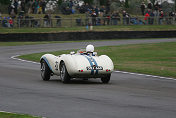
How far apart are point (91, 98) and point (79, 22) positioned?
2972cm

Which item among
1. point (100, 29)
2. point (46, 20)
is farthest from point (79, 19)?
point (46, 20)

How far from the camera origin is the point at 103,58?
1202cm

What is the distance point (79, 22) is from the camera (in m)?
38.3

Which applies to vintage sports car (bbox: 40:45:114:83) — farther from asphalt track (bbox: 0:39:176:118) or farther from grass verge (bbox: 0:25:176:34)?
grass verge (bbox: 0:25:176:34)

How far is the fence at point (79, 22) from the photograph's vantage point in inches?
1403

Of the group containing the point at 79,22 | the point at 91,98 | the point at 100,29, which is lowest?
the point at 100,29

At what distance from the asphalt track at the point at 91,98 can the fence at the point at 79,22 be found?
76.2ft

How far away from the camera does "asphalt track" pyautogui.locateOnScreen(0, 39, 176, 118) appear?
7.20 meters

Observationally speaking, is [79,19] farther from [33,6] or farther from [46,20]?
[33,6]

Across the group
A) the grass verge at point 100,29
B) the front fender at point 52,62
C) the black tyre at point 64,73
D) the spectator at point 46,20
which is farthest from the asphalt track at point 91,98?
the spectator at point 46,20

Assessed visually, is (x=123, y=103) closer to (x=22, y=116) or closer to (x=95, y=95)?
(x=95, y=95)

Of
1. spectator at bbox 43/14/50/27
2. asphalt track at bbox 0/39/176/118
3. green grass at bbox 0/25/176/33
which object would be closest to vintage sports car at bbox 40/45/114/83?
asphalt track at bbox 0/39/176/118

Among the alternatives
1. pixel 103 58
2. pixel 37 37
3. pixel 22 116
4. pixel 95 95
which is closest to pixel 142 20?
pixel 37 37

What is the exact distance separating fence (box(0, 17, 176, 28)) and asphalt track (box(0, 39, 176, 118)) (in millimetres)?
23224
